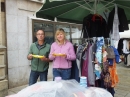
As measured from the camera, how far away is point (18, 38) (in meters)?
5.71

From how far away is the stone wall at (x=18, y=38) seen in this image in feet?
17.9

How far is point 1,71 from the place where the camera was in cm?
451

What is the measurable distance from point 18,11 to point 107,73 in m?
3.90

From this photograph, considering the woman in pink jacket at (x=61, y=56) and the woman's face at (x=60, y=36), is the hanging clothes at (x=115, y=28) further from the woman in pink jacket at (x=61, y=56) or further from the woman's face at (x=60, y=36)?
the woman's face at (x=60, y=36)

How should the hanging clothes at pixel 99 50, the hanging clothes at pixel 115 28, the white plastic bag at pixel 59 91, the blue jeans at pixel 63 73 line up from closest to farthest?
the white plastic bag at pixel 59 91, the hanging clothes at pixel 99 50, the blue jeans at pixel 63 73, the hanging clothes at pixel 115 28

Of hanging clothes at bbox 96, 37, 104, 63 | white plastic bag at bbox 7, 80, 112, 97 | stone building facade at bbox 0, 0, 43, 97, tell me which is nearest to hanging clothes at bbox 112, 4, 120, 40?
hanging clothes at bbox 96, 37, 104, 63

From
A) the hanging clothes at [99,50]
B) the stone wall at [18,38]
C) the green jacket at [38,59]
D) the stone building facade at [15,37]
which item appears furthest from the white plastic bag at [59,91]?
the stone wall at [18,38]

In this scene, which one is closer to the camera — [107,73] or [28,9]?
[107,73]

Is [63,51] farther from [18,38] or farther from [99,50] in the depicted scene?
[18,38]

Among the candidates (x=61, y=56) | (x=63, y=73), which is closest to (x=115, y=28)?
(x=61, y=56)

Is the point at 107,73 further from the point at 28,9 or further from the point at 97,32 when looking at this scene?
the point at 28,9

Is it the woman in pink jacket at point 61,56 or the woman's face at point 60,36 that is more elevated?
the woman's face at point 60,36

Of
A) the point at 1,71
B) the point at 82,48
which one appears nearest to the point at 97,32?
the point at 82,48

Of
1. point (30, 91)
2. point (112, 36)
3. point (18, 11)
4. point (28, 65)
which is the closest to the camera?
point (30, 91)
